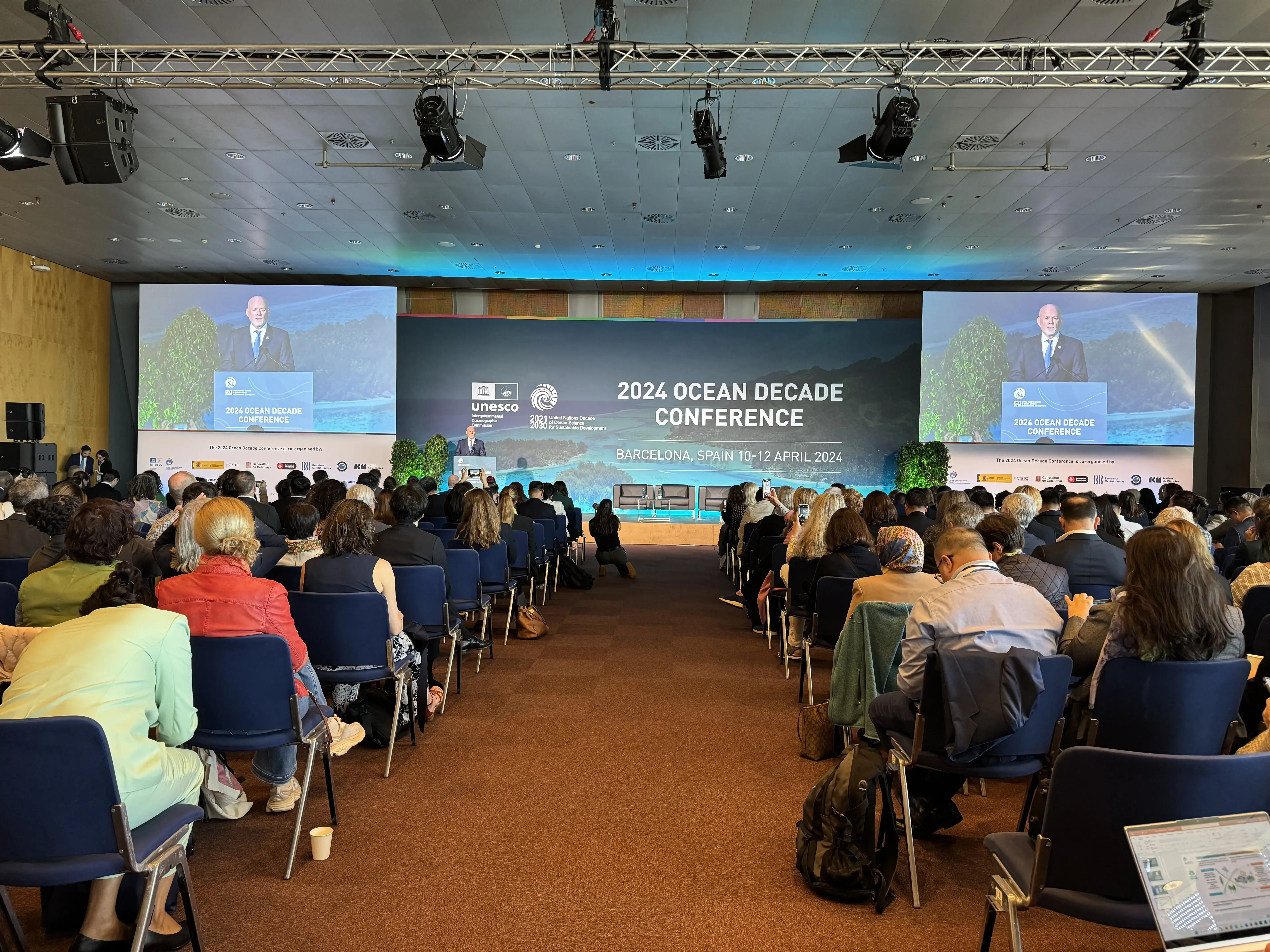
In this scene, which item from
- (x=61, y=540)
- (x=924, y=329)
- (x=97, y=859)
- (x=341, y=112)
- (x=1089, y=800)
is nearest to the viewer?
(x=1089, y=800)

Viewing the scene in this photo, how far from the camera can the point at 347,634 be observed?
384cm

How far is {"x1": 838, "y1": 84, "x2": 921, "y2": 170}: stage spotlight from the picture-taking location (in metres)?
6.37

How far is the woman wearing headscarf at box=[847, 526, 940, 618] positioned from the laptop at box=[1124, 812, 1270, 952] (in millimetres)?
2326

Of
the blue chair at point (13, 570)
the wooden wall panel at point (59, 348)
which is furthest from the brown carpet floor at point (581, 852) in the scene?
the wooden wall panel at point (59, 348)

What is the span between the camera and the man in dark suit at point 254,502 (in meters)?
6.20

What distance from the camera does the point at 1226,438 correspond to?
52.4ft

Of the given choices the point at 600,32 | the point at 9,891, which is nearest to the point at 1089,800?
the point at 9,891

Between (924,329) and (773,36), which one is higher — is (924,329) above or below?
below

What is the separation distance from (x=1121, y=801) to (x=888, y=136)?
6.05m

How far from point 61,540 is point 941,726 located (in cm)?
403

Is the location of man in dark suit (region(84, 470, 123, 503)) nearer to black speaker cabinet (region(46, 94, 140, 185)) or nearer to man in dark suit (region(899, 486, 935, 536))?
black speaker cabinet (region(46, 94, 140, 185))

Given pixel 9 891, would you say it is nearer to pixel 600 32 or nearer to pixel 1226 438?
pixel 600 32

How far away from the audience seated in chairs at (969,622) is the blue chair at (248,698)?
2164mm

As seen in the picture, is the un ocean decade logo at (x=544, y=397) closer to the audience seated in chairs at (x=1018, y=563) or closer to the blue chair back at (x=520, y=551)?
the blue chair back at (x=520, y=551)
